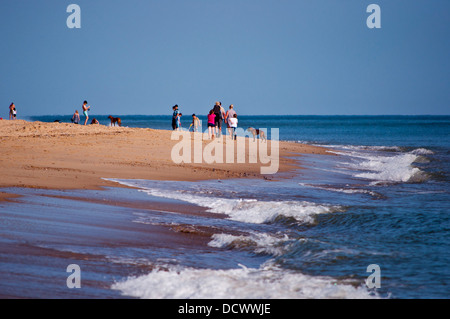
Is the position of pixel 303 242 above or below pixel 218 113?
below

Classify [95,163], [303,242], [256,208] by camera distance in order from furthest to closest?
[95,163], [256,208], [303,242]

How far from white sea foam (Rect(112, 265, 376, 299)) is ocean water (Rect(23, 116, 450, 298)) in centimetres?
1

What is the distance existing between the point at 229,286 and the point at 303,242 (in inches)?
96.6

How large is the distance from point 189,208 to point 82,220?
248 cm

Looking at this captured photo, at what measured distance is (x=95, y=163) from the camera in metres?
15.6

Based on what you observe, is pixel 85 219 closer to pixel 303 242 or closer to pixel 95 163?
pixel 303 242

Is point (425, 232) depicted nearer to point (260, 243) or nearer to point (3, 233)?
point (260, 243)

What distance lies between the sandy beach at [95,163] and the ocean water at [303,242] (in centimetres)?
136

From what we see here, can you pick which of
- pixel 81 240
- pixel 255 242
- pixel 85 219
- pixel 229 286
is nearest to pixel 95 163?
pixel 85 219

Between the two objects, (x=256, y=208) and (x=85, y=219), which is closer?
(x=85, y=219)

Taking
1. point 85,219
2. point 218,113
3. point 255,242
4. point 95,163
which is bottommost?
point 255,242

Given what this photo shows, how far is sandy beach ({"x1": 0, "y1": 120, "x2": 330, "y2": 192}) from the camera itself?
40.2 feet
